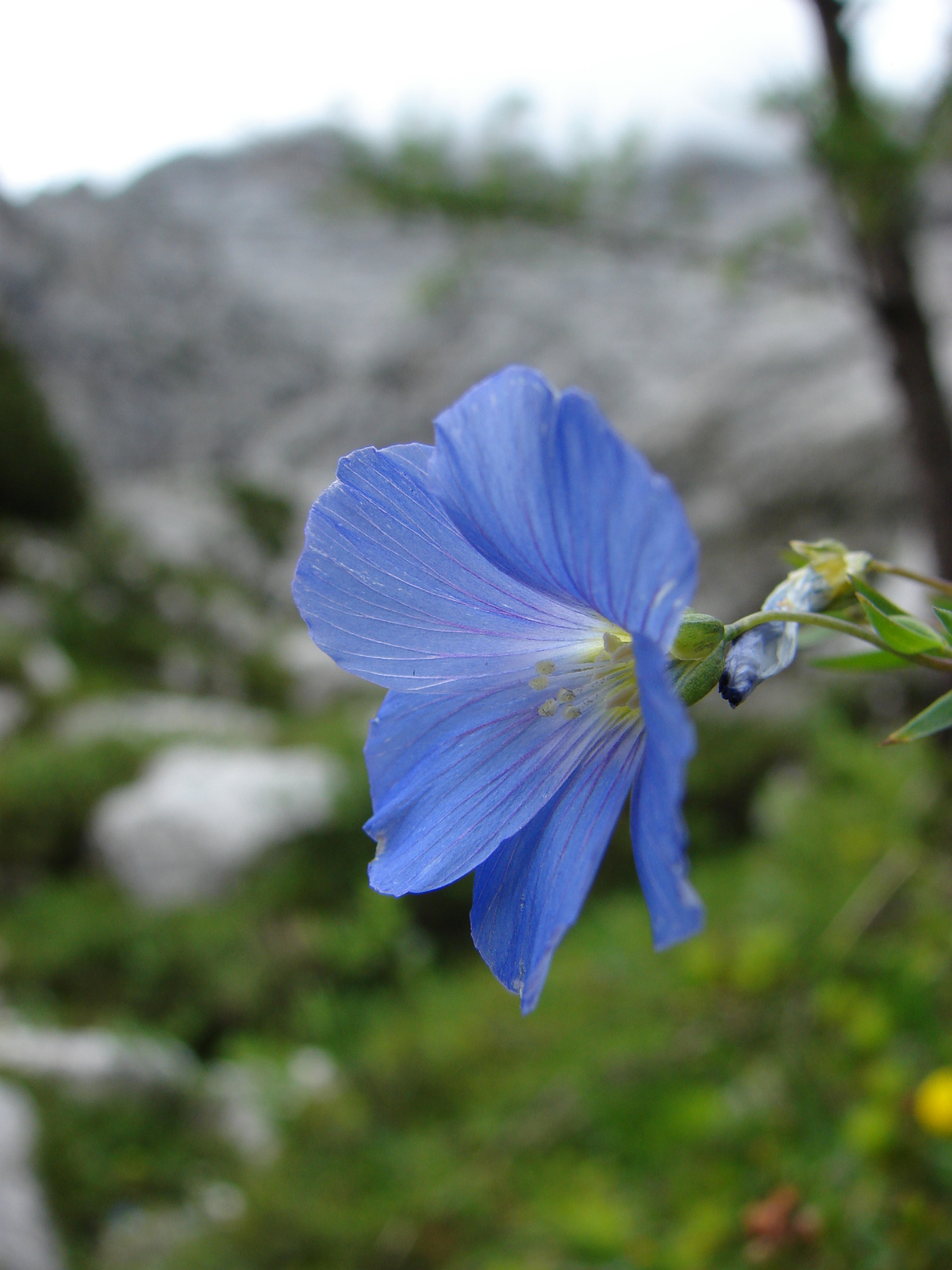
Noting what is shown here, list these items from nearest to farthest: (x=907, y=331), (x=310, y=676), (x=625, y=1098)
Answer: (x=625, y=1098) → (x=907, y=331) → (x=310, y=676)

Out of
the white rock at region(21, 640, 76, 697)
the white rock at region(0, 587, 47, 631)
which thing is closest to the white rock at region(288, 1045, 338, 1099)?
the white rock at region(21, 640, 76, 697)

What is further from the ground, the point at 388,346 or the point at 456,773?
the point at 388,346

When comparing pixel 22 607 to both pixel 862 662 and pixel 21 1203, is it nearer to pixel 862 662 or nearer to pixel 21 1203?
pixel 21 1203

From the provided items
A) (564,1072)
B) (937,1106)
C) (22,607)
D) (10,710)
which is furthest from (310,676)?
→ (937,1106)

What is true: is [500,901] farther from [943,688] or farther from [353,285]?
[353,285]

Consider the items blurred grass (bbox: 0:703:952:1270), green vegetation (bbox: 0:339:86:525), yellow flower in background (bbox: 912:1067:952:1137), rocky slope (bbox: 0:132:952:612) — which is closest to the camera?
yellow flower in background (bbox: 912:1067:952:1137)

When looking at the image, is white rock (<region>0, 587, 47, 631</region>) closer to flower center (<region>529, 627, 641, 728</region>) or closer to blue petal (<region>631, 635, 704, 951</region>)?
flower center (<region>529, 627, 641, 728</region>)
